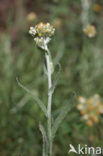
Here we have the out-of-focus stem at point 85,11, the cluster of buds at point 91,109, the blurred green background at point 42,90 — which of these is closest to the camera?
the blurred green background at point 42,90

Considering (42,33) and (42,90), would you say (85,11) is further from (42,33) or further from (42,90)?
(42,33)

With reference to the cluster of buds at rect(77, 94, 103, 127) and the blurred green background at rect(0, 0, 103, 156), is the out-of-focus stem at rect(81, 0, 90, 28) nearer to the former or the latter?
the blurred green background at rect(0, 0, 103, 156)

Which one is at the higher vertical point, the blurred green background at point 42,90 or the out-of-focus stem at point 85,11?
the out-of-focus stem at point 85,11

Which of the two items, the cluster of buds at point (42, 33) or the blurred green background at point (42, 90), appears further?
the blurred green background at point (42, 90)

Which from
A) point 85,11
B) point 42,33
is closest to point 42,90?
point 85,11

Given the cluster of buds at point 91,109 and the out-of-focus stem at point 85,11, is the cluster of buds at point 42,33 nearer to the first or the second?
the cluster of buds at point 91,109

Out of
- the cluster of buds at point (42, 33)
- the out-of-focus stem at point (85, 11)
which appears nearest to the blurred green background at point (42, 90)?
the out-of-focus stem at point (85, 11)

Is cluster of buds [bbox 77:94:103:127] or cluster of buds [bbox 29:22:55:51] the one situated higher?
cluster of buds [bbox 77:94:103:127]

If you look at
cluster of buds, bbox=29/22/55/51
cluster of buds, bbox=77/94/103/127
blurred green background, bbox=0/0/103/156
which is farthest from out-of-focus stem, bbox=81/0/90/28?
cluster of buds, bbox=29/22/55/51

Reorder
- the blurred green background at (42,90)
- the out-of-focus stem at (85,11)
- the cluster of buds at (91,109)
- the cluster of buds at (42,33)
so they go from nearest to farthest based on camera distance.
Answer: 1. the cluster of buds at (42,33)
2. the blurred green background at (42,90)
3. the cluster of buds at (91,109)
4. the out-of-focus stem at (85,11)
